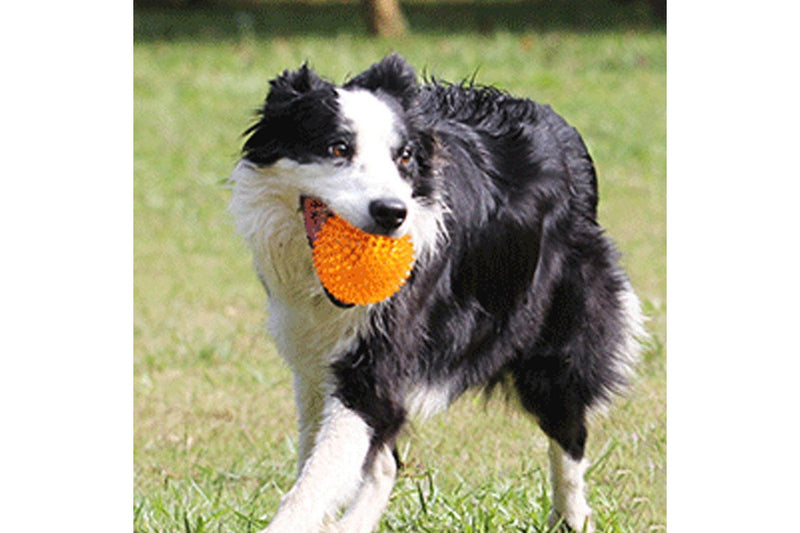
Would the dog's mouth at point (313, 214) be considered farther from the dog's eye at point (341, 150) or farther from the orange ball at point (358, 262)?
the dog's eye at point (341, 150)

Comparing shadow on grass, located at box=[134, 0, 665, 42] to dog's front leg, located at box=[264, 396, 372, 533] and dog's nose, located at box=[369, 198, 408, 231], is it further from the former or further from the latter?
dog's nose, located at box=[369, 198, 408, 231]

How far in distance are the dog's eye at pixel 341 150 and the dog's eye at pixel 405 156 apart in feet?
0.53

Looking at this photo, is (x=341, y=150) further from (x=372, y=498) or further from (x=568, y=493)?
(x=568, y=493)

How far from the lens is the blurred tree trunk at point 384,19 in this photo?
57.4 ft

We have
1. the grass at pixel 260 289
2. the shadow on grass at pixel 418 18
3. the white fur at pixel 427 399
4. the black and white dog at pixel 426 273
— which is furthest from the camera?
the shadow on grass at pixel 418 18

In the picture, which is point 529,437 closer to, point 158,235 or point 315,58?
point 158,235

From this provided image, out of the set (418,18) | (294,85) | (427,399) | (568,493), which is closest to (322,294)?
(427,399)

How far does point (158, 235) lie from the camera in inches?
424

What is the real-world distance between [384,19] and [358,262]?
46.7ft

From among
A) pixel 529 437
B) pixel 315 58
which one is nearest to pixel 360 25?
pixel 315 58

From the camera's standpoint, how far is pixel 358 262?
369cm

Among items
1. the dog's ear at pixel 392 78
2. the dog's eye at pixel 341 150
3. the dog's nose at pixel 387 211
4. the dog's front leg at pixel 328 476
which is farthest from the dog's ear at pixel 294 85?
the dog's front leg at pixel 328 476

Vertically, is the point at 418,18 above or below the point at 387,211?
below

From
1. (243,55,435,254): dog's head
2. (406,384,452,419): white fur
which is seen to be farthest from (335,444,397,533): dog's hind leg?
(243,55,435,254): dog's head
